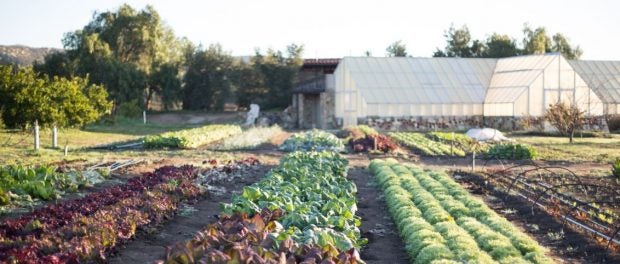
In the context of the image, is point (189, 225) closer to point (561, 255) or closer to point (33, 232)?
point (33, 232)

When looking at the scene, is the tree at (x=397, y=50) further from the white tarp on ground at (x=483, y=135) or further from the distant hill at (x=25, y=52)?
the distant hill at (x=25, y=52)

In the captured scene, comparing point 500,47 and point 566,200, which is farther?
point 500,47

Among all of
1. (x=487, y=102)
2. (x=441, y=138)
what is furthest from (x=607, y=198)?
(x=487, y=102)

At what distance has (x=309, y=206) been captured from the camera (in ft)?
34.7

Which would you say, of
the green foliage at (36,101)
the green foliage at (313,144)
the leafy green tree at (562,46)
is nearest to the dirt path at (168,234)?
the green foliage at (36,101)

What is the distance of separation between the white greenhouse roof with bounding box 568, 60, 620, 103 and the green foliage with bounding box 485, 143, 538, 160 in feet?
62.9

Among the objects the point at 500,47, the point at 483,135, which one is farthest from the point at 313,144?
the point at 500,47

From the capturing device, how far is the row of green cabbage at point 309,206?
8.52 metres

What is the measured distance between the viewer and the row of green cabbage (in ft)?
27.9

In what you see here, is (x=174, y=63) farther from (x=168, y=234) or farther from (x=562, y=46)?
(x=168, y=234)

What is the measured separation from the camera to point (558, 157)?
2484 cm

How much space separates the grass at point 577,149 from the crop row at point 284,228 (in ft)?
42.1

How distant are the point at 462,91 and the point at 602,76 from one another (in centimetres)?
896

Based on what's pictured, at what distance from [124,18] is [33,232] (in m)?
54.6
